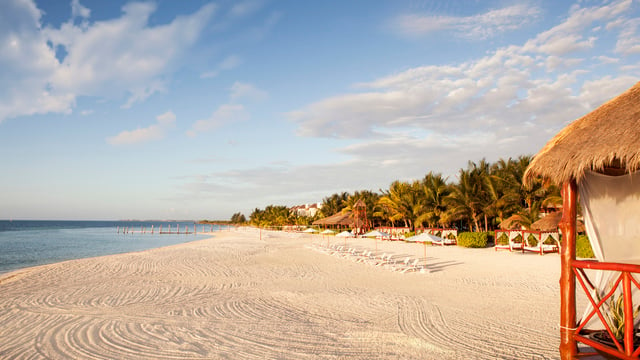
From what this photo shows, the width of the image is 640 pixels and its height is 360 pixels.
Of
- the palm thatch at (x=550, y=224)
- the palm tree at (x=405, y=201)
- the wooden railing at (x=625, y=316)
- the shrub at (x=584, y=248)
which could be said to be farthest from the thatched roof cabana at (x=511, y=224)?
the wooden railing at (x=625, y=316)

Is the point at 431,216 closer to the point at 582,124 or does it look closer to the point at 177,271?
the point at 177,271

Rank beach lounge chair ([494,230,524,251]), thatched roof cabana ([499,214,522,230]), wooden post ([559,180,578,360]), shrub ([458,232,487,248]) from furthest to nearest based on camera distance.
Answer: shrub ([458,232,487,248]), thatched roof cabana ([499,214,522,230]), beach lounge chair ([494,230,524,251]), wooden post ([559,180,578,360])

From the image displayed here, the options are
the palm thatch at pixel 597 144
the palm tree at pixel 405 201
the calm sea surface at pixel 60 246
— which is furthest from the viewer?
the palm tree at pixel 405 201

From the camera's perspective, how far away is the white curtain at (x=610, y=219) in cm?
470

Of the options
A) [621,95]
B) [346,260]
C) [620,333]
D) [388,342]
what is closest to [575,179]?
[621,95]

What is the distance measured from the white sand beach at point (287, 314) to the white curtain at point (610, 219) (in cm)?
157

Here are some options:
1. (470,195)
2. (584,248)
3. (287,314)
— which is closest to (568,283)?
(287,314)

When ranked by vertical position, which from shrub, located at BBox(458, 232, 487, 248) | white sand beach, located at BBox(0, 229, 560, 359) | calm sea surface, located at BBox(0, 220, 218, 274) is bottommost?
calm sea surface, located at BBox(0, 220, 218, 274)

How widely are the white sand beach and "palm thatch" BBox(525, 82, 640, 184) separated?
8.61 feet

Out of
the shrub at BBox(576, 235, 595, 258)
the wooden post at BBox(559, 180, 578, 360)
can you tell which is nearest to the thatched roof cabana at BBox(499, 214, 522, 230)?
the shrub at BBox(576, 235, 595, 258)

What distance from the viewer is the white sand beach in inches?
222

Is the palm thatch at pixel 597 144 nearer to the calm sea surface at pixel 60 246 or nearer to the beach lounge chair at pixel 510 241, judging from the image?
the beach lounge chair at pixel 510 241

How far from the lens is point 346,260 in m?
16.7

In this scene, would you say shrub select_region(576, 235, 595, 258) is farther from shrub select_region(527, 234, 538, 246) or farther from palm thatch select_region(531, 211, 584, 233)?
shrub select_region(527, 234, 538, 246)
